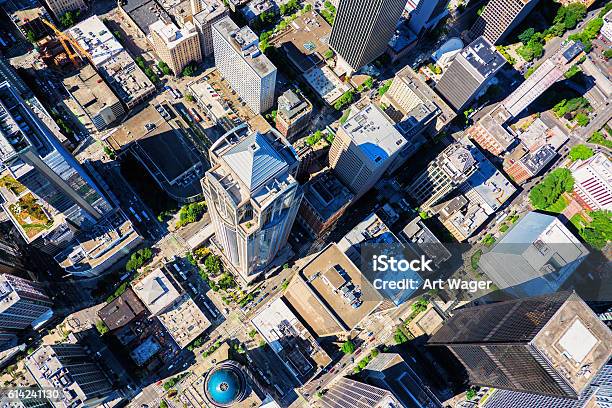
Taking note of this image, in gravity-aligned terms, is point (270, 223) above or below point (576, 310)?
above

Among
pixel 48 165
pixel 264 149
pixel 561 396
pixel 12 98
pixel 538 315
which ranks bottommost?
pixel 561 396

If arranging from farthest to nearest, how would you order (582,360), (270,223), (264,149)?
(270,223) → (582,360) → (264,149)

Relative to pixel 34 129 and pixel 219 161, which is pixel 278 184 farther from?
pixel 34 129

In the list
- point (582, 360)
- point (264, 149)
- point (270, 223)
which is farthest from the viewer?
point (270, 223)

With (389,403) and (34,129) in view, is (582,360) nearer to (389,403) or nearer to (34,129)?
(389,403)

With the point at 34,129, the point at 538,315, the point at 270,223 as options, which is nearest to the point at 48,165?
the point at 34,129

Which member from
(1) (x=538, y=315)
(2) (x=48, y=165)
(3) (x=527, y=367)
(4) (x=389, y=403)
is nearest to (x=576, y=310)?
(1) (x=538, y=315)

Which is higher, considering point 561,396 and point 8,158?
point 8,158

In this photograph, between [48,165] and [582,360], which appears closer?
[582,360]

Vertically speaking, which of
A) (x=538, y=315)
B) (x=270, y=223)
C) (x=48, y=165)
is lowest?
(x=538, y=315)
